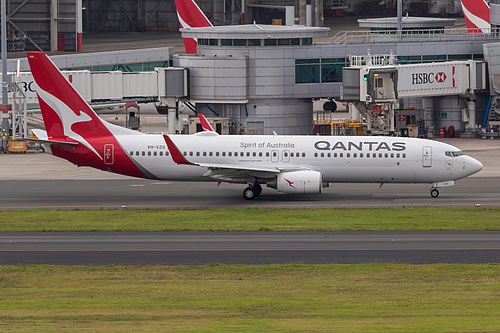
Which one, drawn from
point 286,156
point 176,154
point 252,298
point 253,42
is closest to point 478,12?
point 253,42

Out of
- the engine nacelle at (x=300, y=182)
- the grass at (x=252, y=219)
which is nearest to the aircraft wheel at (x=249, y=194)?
the engine nacelle at (x=300, y=182)

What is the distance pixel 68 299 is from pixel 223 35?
49.7m

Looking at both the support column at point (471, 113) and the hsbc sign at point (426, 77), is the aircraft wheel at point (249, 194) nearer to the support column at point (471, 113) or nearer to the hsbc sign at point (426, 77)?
the hsbc sign at point (426, 77)

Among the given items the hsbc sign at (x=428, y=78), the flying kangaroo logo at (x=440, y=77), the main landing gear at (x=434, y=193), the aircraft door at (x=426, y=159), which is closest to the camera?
the aircraft door at (x=426, y=159)

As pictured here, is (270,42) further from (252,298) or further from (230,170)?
(252,298)

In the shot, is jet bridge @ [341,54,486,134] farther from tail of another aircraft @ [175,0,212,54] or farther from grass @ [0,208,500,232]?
grass @ [0,208,500,232]

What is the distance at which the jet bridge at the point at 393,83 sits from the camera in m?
73.9

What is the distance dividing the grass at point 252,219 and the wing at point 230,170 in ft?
12.3

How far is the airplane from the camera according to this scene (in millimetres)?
52062

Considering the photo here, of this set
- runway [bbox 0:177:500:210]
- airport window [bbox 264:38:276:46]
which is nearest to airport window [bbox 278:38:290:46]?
airport window [bbox 264:38:276:46]

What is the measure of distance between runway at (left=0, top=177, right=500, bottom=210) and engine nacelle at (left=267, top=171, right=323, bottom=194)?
2.52 feet

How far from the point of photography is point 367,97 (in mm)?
74062

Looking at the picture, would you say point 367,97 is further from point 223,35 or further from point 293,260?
point 293,260

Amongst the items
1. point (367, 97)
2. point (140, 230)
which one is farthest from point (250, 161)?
point (367, 97)
